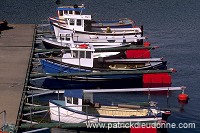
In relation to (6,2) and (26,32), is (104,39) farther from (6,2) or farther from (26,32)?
(6,2)

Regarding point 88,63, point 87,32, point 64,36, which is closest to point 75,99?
point 88,63

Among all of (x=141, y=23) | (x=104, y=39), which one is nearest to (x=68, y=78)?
(x=104, y=39)

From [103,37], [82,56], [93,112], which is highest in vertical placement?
[103,37]

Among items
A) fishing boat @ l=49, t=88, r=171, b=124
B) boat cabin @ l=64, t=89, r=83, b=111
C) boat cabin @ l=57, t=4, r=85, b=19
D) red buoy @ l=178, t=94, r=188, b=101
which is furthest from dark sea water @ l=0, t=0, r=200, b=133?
boat cabin @ l=57, t=4, r=85, b=19

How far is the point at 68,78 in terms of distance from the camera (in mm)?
46219

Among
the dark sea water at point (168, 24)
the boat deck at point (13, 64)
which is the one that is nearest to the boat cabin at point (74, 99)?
the boat deck at point (13, 64)

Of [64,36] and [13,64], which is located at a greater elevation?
[64,36]

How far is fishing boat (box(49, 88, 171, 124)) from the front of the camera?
109 feet

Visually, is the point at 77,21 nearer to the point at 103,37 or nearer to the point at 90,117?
the point at 103,37

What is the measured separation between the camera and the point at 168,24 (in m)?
75.9

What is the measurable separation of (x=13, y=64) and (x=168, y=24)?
36513mm

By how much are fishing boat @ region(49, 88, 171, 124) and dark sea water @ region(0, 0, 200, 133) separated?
3224mm

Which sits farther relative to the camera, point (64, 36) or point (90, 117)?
point (64, 36)

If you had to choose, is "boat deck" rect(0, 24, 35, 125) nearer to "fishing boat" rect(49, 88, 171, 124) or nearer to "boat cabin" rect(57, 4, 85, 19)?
"fishing boat" rect(49, 88, 171, 124)
